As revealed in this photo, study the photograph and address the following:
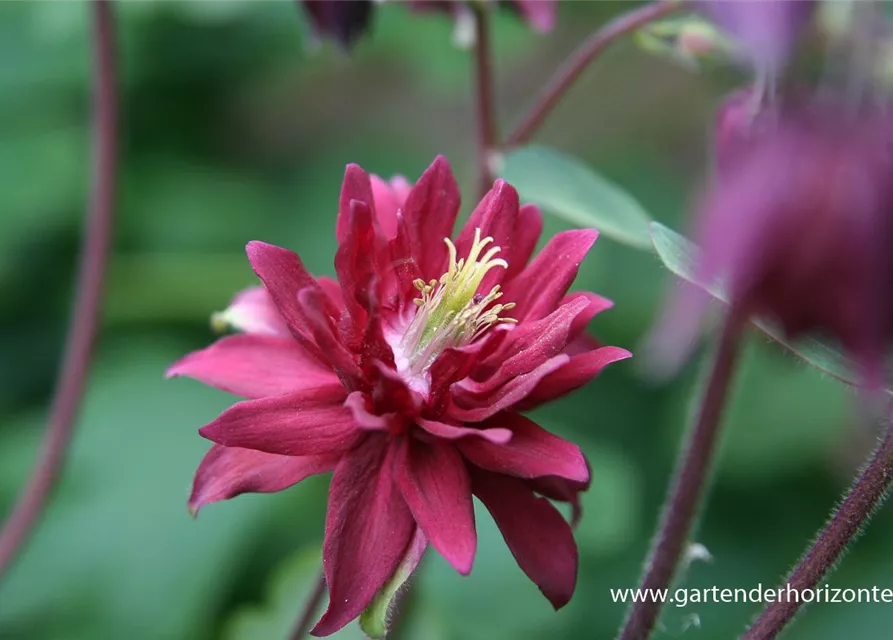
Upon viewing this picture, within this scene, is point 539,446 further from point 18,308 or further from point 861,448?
point 18,308

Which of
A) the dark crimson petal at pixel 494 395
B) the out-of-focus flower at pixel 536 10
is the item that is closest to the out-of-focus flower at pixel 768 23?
the dark crimson petal at pixel 494 395

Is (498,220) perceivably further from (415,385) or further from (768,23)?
(768,23)

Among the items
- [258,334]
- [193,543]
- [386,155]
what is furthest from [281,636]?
[386,155]

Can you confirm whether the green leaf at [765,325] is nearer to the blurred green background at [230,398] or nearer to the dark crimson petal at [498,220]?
the dark crimson petal at [498,220]

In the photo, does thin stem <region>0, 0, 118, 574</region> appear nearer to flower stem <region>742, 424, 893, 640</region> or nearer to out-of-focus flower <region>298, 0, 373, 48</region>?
out-of-focus flower <region>298, 0, 373, 48</region>

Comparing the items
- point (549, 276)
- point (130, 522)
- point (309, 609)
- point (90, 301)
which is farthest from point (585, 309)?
point (130, 522)
